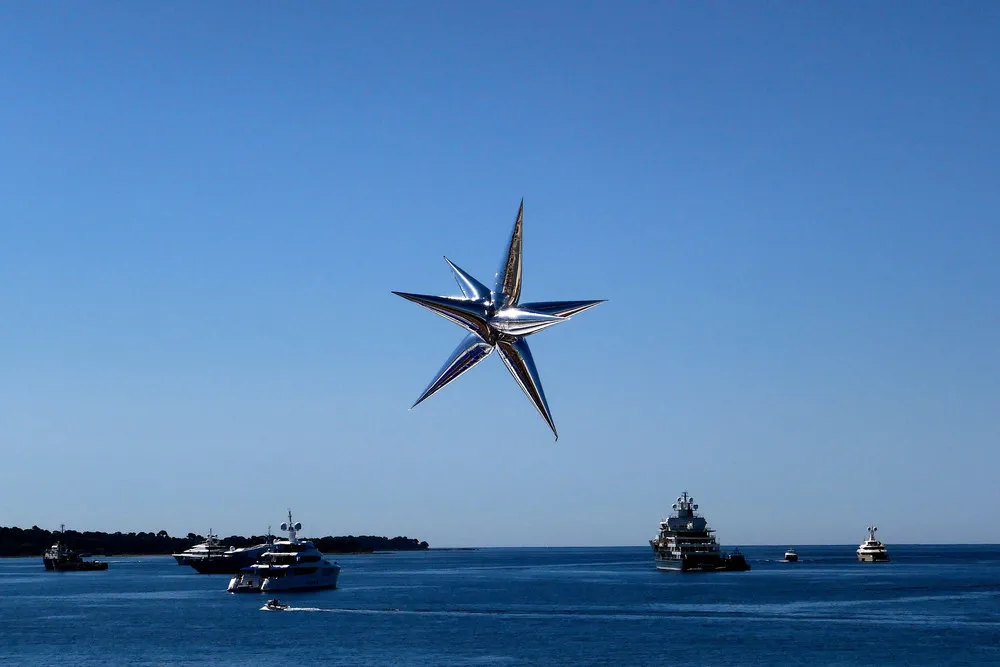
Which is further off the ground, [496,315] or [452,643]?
[496,315]

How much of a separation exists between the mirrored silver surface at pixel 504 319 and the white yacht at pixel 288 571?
130 meters

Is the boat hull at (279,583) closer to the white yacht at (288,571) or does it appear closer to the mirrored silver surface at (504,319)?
the white yacht at (288,571)

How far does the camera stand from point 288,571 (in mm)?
151750

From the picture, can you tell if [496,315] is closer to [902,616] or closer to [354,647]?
[354,647]

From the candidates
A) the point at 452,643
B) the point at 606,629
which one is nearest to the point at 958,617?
the point at 606,629

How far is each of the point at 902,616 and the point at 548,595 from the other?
53.0 meters

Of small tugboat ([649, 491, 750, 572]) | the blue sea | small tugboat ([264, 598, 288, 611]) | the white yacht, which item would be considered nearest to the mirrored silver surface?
the blue sea

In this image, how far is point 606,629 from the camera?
102 meters

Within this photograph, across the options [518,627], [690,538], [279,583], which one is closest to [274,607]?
[279,583]

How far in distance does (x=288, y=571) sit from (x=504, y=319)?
132 metres

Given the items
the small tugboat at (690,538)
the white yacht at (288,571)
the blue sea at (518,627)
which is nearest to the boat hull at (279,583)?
the white yacht at (288,571)

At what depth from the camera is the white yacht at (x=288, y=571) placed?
496 ft

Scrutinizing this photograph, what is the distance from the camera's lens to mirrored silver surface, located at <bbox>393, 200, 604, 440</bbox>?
2595 centimetres

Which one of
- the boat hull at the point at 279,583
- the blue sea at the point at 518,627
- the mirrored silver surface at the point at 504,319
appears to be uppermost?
the mirrored silver surface at the point at 504,319
